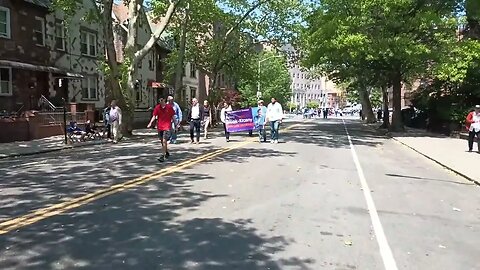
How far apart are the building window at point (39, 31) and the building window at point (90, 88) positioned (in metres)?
4.76

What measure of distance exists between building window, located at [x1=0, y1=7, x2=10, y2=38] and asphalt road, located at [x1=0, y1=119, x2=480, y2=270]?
1524 cm

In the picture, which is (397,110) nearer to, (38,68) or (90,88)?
(90,88)

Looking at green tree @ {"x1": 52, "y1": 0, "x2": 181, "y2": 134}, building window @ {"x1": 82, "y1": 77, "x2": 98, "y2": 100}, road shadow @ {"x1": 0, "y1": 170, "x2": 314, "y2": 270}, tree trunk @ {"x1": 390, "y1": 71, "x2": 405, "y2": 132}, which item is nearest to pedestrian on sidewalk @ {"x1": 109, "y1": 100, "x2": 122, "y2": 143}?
green tree @ {"x1": 52, "y1": 0, "x2": 181, "y2": 134}

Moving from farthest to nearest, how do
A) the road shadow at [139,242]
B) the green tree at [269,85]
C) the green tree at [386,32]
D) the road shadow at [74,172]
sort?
1. the green tree at [269,85]
2. the green tree at [386,32]
3. the road shadow at [74,172]
4. the road shadow at [139,242]

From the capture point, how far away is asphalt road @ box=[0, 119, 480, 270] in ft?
17.6

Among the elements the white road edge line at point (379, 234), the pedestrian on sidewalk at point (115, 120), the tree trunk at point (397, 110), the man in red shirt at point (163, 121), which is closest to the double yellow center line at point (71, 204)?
the man in red shirt at point (163, 121)

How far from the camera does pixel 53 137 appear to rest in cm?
2420

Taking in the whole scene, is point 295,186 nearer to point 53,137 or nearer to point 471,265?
point 471,265

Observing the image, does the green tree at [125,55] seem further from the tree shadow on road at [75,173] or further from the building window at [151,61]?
the building window at [151,61]

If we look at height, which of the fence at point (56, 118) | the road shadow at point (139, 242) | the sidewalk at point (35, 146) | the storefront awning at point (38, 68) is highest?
the storefront awning at point (38, 68)

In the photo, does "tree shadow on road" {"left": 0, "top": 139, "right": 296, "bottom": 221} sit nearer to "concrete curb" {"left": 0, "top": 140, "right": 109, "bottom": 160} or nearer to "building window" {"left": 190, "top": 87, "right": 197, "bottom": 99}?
"concrete curb" {"left": 0, "top": 140, "right": 109, "bottom": 160}

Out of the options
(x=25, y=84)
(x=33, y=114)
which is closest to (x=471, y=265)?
(x=33, y=114)

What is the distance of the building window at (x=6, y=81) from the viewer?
83.5 ft

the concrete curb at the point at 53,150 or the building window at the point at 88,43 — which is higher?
the building window at the point at 88,43
